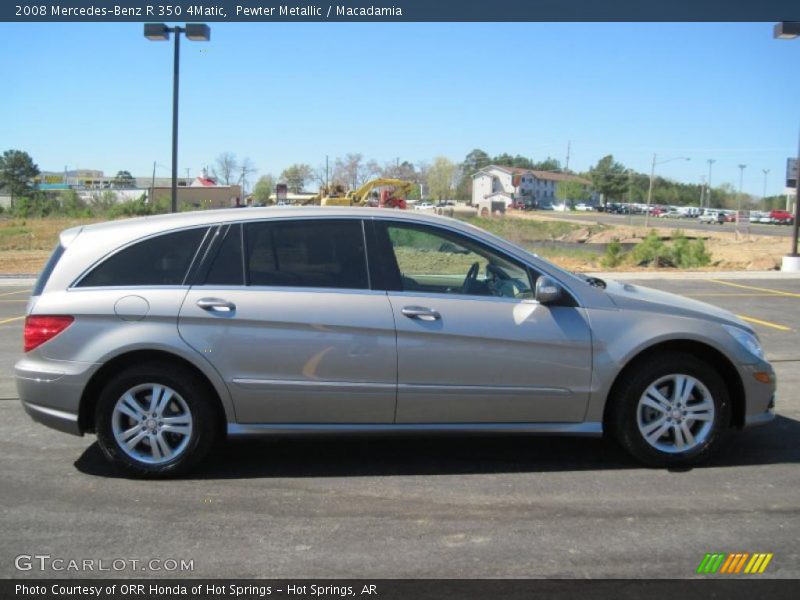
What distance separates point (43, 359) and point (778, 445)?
5.02 metres

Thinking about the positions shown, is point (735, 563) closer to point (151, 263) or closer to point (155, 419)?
point (155, 419)

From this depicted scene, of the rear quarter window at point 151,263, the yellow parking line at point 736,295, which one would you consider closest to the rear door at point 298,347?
the rear quarter window at point 151,263

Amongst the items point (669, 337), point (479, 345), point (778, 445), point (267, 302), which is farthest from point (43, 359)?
point (778, 445)

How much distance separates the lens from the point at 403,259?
489 centimetres

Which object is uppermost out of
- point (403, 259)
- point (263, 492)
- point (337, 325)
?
point (403, 259)

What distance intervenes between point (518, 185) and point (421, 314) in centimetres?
12901

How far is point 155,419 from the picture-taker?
462cm

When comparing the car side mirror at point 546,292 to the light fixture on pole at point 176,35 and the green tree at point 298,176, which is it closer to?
the light fixture on pole at point 176,35

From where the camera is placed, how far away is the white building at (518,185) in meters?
126

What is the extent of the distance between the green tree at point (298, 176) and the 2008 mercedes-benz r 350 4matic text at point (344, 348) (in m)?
71.1

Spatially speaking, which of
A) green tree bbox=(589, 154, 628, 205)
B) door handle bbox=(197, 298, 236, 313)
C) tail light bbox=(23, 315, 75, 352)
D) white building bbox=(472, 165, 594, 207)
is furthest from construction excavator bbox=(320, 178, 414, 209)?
green tree bbox=(589, 154, 628, 205)

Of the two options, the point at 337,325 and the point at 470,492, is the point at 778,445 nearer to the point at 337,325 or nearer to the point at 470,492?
the point at 470,492
